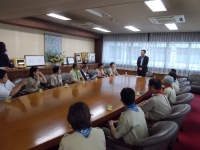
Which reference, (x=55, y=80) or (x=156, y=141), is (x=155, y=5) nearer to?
(x=156, y=141)

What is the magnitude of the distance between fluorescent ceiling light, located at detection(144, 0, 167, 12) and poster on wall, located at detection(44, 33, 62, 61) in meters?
3.55

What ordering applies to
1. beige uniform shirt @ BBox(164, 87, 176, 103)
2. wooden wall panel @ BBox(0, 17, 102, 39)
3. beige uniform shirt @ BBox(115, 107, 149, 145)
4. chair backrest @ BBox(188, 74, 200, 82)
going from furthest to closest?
1. chair backrest @ BBox(188, 74, 200, 82)
2. wooden wall panel @ BBox(0, 17, 102, 39)
3. beige uniform shirt @ BBox(164, 87, 176, 103)
4. beige uniform shirt @ BBox(115, 107, 149, 145)

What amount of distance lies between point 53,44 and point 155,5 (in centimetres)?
374

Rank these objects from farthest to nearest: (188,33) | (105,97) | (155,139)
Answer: (188,33), (105,97), (155,139)

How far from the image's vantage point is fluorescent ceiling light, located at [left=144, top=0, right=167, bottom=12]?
9.19ft

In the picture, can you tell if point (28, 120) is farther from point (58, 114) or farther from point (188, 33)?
point (188, 33)

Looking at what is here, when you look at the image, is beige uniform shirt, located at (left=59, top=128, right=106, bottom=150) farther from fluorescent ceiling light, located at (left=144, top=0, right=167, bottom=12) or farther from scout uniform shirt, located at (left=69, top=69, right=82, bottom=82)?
scout uniform shirt, located at (left=69, top=69, right=82, bottom=82)

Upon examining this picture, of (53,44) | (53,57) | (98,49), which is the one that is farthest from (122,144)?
(98,49)

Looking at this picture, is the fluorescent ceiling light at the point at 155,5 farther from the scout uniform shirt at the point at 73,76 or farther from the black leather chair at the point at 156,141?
the scout uniform shirt at the point at 73,76

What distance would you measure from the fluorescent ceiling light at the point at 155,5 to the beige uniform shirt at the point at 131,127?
86.7 inches

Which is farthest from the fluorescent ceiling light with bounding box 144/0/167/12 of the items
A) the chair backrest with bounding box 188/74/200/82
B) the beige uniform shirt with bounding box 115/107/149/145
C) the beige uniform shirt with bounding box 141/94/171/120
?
the chair backrest with bounding box 188/74/200/82

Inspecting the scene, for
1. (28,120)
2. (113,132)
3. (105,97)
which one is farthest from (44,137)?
(105,97)

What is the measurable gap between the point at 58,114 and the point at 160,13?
10.3 feet

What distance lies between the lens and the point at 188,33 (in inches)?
243
